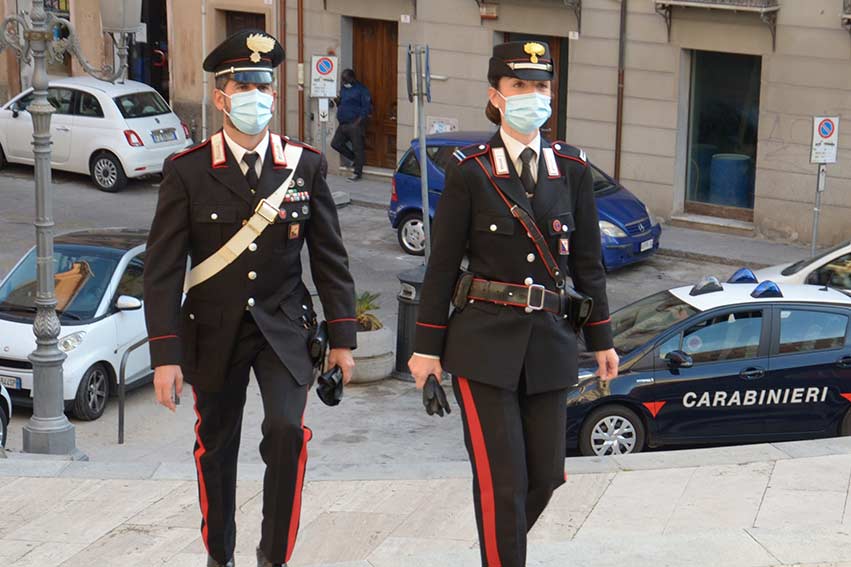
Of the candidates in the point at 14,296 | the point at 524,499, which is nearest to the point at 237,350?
the point at 524,499

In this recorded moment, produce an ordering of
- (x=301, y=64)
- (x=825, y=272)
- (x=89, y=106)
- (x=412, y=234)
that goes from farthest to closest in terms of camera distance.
→ (x=301, y=64)
(x=89, y=106)
(x=412, y=234)
(x=825, y=272)

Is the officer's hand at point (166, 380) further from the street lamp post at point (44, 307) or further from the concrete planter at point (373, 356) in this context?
the concrete planter at point (373, 356)

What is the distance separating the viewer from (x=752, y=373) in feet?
38.1

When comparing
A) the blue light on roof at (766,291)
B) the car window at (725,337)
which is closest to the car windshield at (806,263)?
the blue light on roof at (766,291)

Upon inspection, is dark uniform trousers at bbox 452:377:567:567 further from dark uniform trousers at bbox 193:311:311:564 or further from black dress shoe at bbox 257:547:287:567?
black dress shoe at bbox 257:547:287:567

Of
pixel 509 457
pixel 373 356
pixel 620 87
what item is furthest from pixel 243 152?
pixel 620 87

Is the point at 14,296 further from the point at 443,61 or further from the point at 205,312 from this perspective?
the point at 443,61

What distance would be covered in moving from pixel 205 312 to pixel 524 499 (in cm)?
145

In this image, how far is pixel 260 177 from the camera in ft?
19.3

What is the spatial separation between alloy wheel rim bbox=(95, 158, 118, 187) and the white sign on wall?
36.0 ft

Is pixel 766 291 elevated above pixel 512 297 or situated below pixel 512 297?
below

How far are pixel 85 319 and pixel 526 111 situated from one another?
8420 mm

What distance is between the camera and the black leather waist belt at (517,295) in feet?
19.2

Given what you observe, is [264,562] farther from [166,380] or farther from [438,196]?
[438,196]
